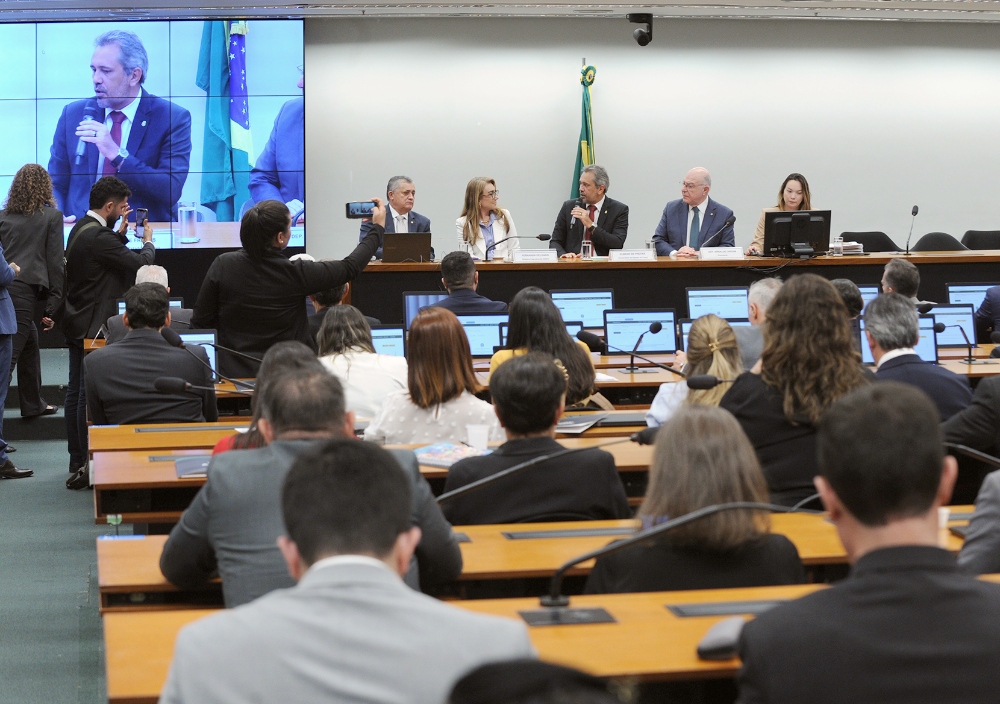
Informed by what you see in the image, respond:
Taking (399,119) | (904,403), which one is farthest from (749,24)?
(904,403)

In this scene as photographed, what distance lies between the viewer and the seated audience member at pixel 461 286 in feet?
21.2

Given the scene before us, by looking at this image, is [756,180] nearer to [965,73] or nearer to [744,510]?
[965,73]

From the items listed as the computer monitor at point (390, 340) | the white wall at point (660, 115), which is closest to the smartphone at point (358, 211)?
the computer monitor at point (390, 340)

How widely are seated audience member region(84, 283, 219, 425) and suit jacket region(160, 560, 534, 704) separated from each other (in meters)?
3.62

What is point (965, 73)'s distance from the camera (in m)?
12.2

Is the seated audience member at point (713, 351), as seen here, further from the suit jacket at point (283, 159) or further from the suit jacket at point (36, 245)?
the suit jacket at point (283, 159)

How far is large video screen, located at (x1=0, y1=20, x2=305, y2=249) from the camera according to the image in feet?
33.9

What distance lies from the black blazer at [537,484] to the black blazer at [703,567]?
638mm

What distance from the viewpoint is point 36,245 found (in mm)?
7379

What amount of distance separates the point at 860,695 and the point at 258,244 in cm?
439

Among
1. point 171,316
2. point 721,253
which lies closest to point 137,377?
point 171,316

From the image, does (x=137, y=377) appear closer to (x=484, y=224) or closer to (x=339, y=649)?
(x=339, y=649)

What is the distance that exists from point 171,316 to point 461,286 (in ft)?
5.16

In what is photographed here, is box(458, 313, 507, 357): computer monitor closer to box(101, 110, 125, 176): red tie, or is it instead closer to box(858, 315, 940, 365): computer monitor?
box(858, 315, 940, 365): computer monitor
